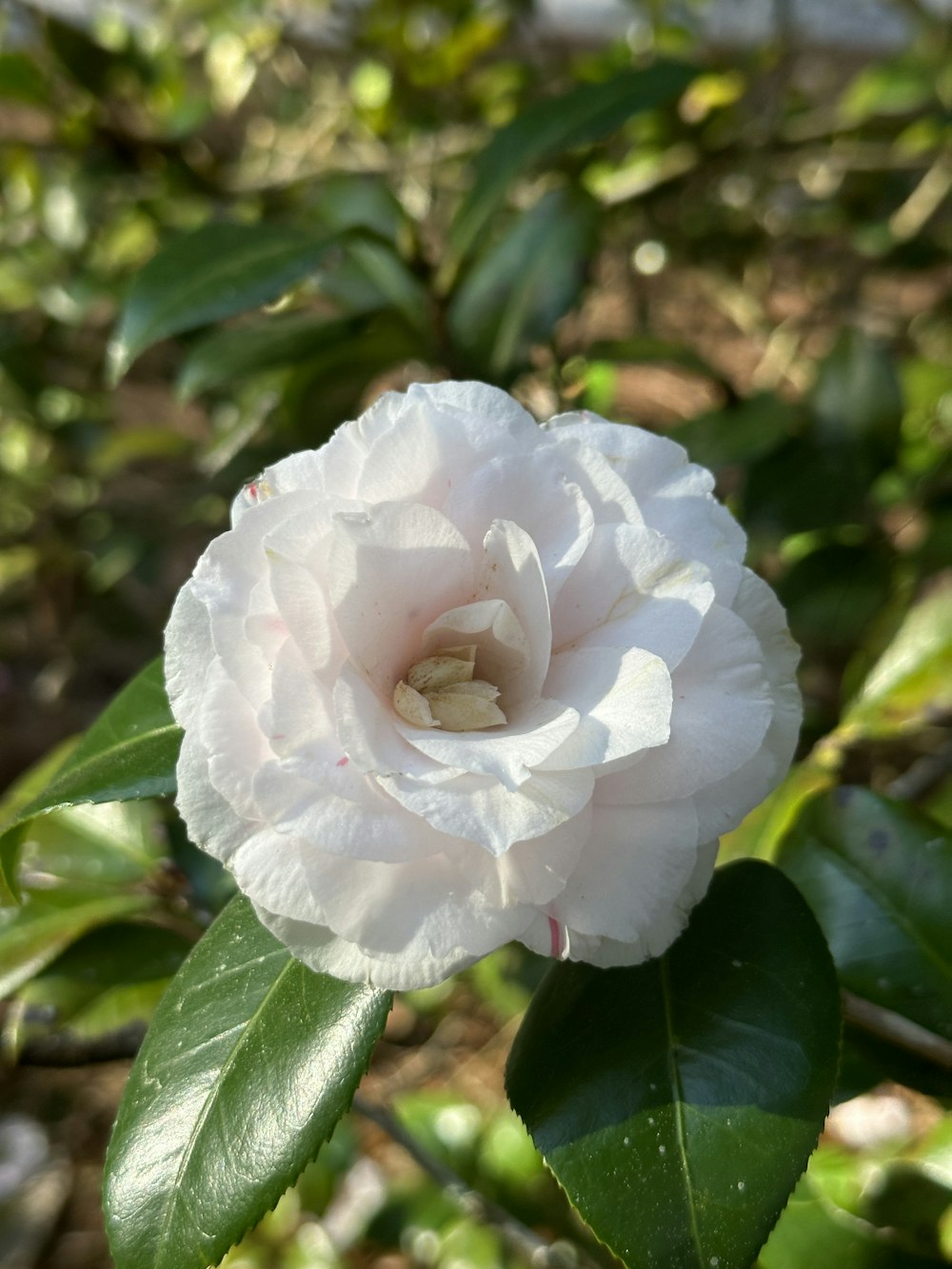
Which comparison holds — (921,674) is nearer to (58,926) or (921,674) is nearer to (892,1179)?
(892,1179)

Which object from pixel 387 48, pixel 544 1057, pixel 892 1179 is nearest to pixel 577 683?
pixel 544 1057

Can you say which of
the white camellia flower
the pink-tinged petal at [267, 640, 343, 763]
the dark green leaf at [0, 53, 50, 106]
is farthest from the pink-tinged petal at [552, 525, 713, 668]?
the dark green leaf at [0, 53, 50, 106]

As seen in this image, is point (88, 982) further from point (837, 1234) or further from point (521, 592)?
point (837, 1234)

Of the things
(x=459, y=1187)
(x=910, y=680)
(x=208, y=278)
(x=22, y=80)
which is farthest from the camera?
(x=22, y=80)

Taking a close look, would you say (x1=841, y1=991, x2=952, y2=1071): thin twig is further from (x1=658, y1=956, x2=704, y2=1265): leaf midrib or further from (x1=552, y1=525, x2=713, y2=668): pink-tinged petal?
(x1=552, y1=525, x2=713, y2=668): pink-tinged petal

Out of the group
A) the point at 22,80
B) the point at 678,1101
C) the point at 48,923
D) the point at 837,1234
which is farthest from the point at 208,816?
the point at 22,80

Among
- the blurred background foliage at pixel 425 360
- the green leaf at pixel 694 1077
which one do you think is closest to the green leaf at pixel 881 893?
the blurred background foliage at pixel 425 360

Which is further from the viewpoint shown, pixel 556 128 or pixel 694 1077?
pixel 556 128
